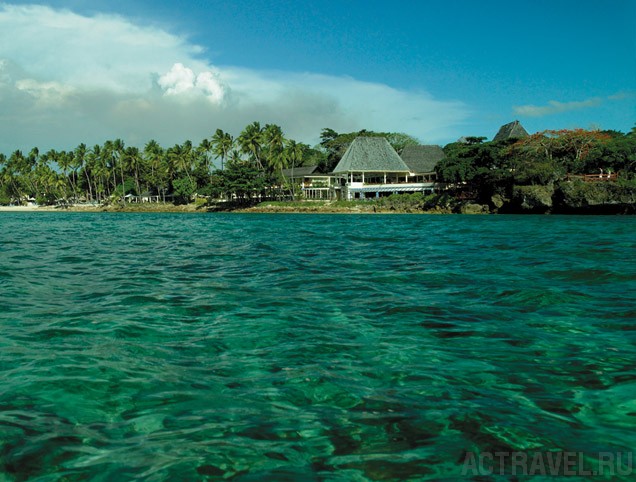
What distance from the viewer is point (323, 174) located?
8088 centimetres

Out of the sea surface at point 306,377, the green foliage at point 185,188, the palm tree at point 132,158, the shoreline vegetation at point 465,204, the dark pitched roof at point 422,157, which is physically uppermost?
the palm tree at point 132,158

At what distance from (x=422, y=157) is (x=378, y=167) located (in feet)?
25.0

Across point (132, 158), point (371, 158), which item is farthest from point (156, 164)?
point (371, 158)

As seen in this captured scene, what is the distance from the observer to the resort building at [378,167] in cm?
7194

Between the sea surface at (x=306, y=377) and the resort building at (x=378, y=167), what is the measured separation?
6408cm

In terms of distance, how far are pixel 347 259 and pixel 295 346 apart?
7422 millimetres

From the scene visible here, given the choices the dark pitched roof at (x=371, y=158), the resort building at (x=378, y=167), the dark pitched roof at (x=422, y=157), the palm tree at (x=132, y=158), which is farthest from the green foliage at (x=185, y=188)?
the dark pitched roof at (x=422, y=157)

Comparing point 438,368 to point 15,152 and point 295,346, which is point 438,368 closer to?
point 295,346

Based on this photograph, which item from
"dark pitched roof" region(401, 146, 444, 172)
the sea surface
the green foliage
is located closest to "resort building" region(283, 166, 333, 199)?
"dark pitched roof" region(401, 146, 444, 172)

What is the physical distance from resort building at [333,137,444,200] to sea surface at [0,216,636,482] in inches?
2523

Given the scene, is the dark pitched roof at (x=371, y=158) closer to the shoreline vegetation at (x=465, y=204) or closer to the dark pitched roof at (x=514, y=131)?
the shoreline vegetation at (x=465, y=204)

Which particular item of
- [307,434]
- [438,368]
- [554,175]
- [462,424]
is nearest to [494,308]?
[438,368]

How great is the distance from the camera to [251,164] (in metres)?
78.1

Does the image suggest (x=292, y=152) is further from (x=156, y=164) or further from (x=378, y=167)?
(x=156, y=164)
